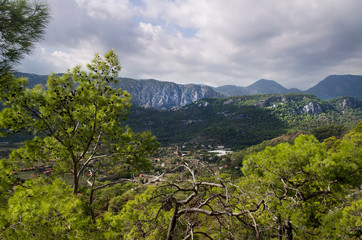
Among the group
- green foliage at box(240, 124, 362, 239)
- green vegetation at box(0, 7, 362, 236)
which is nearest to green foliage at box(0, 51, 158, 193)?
green vegetation at box(0, 7, 362, 236)

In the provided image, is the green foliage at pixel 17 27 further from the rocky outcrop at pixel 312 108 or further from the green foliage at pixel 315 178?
the rocky outcrop at pixel 312 108

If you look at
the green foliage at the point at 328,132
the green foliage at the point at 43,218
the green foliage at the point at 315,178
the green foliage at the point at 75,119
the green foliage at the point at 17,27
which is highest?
the green foliage at the point at 17,27

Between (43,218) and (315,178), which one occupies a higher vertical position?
(43,218)

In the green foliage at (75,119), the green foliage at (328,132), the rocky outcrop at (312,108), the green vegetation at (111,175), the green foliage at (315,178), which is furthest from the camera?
the rocky outcrop at (312,108)

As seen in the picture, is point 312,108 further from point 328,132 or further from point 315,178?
point 315,178

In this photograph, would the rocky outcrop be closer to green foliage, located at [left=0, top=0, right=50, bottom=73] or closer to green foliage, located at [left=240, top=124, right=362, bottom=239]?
green foliage, located at [left=240, top=124, right=362, bottom=239]

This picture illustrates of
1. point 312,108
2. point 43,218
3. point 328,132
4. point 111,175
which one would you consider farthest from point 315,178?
point 312,108

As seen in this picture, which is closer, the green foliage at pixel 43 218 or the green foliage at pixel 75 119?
the green foliage at pixel 43 218

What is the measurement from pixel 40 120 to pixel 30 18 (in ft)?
10.6

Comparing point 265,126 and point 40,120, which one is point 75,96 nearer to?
point 40,120

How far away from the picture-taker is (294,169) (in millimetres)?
11344

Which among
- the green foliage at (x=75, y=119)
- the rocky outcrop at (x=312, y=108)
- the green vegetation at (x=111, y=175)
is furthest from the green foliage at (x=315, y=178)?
the rocky outcrop at (x=312, y=108)

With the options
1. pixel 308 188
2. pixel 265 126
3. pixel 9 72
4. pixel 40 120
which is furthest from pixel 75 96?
pixel 265 126

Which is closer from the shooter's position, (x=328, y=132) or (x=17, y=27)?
(x=17, y=27)
